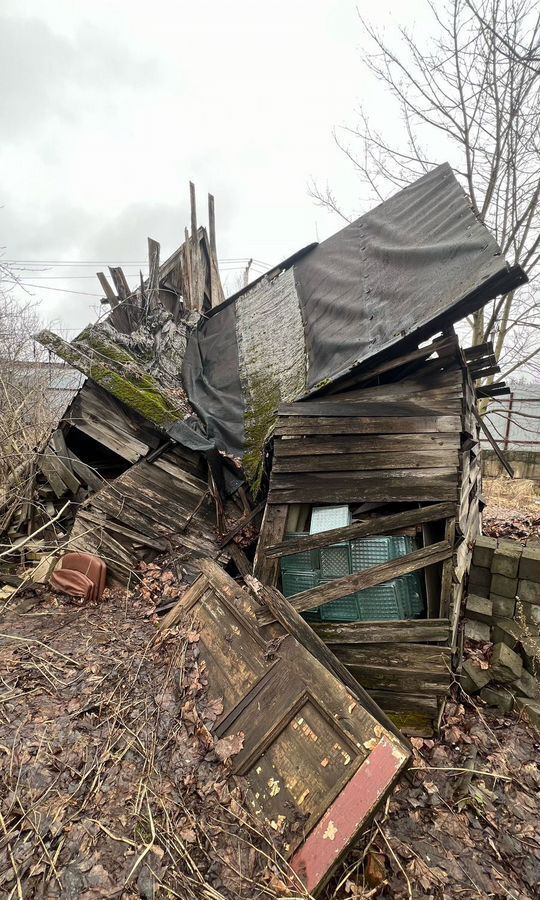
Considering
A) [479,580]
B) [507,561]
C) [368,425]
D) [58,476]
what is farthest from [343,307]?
[58,476]

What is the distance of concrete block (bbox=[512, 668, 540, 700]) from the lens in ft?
14.3

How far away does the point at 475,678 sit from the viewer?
14.5 feet

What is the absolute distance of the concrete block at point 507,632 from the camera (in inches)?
187

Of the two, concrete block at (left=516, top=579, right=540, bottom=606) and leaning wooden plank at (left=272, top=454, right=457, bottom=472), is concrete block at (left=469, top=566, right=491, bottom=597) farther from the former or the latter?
leaning wooden plank at (left=272, top=454, right=457, bottom=472)

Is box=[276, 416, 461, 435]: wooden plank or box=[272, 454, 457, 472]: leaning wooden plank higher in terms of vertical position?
box=[276, 416, 461, 435]: wooden plank

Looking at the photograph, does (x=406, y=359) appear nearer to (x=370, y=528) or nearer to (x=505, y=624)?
(x=370, y=528)

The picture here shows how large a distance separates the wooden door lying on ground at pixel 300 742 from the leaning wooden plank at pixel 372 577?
852 millimetres

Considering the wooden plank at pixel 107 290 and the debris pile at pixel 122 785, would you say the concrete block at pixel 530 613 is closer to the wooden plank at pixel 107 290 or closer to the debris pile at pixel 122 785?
the debris pile at pixel 122 785

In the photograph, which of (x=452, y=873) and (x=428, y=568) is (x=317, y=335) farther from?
(x=452, y=873)

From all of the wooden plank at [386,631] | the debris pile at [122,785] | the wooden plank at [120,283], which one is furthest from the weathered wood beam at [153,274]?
the wooden plank at [386,631]

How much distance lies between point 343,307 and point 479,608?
4269 millimetres

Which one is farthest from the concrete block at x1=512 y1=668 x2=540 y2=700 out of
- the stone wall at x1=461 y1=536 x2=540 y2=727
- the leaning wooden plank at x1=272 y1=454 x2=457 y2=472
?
the leaning wooden plank at x1=272 y1=454 x2=457 y2=472

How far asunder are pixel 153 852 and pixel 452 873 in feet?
6.48

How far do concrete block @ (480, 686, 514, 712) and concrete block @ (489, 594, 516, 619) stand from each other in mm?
807
